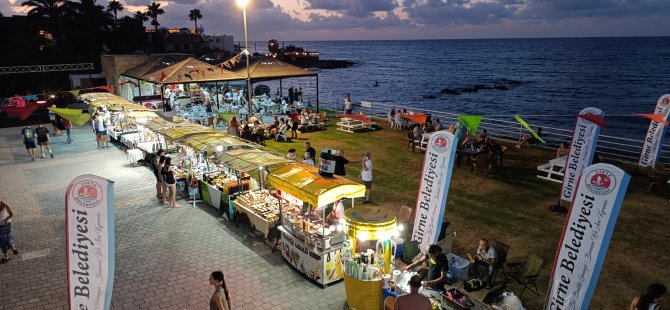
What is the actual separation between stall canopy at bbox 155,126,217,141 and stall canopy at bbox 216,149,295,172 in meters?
3.08

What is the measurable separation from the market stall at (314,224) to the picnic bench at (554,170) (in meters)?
9.78

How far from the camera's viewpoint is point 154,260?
1027 cm

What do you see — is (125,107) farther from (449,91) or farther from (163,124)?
(449,91)

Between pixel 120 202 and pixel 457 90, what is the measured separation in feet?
221

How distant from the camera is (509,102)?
192ft

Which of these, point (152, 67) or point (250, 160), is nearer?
point (250, 160)

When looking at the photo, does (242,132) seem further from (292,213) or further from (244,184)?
(292,213)

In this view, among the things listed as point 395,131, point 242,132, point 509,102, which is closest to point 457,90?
point 509,102

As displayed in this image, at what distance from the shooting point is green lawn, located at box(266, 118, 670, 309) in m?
9.30

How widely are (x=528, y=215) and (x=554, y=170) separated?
17.2 feet

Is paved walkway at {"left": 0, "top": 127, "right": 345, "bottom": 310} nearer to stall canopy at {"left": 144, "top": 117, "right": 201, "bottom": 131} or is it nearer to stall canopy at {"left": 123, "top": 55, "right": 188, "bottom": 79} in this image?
stall canopy at {"left": 144, "top": 117, "right": 201, "bottom": 131}

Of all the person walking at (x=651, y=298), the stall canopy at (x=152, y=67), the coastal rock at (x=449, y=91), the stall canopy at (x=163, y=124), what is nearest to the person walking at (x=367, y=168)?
the stall canopy at (x=163, y=124)

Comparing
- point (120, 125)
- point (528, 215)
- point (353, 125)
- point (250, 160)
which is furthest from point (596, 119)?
point (120, 125)

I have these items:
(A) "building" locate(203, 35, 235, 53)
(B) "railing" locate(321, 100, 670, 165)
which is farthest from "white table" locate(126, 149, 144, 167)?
(A) "building" locate(203, 35, 235, 53)
